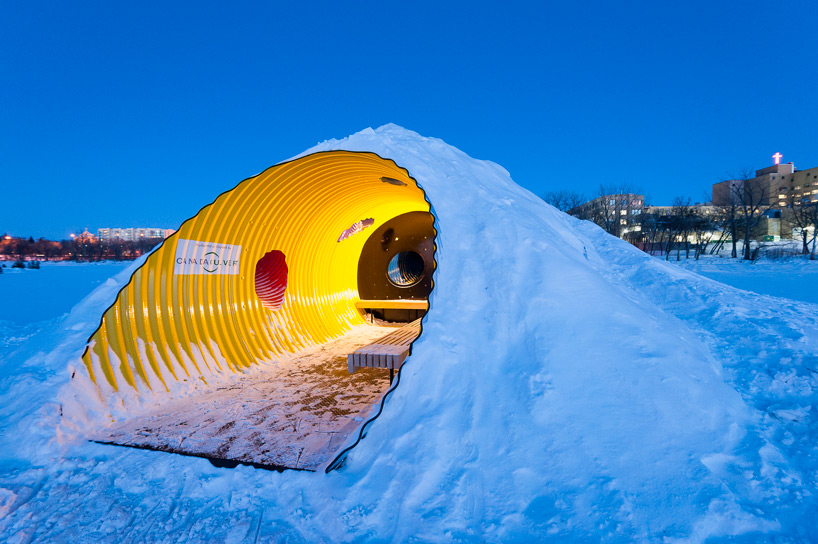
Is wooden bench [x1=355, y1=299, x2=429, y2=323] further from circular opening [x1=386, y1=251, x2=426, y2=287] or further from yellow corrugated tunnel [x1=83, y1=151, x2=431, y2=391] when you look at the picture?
yellow corrugated tunnel [x1=83, y1=151, x2=431, y2=391]

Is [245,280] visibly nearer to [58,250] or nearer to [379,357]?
[379,357]

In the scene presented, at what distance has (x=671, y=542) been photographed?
236 centimetres

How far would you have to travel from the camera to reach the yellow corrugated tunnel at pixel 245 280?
17.1 feet

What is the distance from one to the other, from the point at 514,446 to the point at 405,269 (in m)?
8.66

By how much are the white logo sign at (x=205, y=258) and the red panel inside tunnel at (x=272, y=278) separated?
1.08 meters

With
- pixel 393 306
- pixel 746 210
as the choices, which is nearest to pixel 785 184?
pixel 746 210

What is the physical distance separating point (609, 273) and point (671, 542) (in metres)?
4.31

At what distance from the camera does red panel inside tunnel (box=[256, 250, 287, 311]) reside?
7.87 meters

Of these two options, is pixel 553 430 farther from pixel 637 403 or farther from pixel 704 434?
pixel 704 434

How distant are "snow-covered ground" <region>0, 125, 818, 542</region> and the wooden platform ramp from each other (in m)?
0.30

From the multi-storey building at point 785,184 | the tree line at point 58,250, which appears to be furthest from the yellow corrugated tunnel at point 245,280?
the multi-storey building at point 785,184

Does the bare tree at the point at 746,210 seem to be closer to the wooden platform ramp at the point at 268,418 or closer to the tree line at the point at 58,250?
the wooden platform ramp at the point at 268,418

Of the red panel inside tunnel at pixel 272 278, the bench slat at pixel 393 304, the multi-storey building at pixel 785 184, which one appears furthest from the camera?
the multi-storey building at pixel 785 184

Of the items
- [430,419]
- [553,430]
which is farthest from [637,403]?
[430,419]
